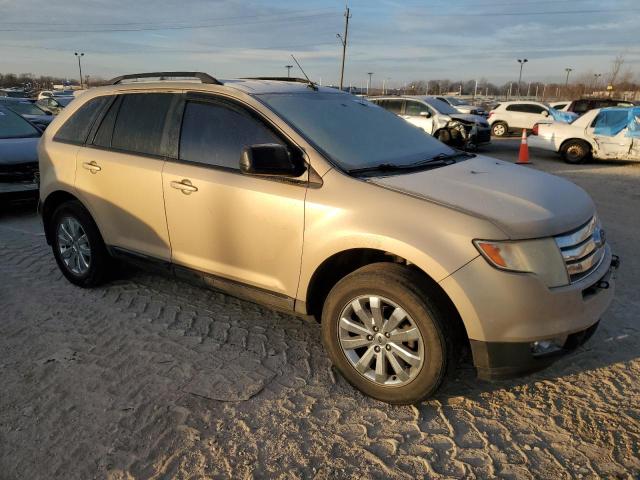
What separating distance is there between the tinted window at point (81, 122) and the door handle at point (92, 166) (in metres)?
0.27

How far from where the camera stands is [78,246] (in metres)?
4.61

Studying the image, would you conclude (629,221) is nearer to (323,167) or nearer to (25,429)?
(323,167)

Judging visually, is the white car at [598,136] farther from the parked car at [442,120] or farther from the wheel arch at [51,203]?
the wheel arch at [51,203]

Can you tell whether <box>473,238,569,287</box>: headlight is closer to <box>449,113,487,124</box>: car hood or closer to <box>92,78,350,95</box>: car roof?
<box>92,78,350,95</box>: car roof

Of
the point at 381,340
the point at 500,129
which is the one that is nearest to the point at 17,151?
the point at 381,340

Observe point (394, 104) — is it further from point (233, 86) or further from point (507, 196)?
point (507, 196)

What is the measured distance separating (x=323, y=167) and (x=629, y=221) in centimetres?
556

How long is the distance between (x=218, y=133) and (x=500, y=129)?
1900 cm

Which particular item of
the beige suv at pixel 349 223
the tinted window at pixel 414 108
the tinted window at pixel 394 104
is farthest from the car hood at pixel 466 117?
the beige suv at pixel 349 223

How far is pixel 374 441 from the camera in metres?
2.66

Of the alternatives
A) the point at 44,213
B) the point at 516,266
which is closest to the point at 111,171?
the point at 44,213

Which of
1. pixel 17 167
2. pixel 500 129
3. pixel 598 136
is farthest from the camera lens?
pixel 500 129

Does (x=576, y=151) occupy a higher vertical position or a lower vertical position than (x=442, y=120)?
lower

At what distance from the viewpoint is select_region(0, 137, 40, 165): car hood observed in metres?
7.38
